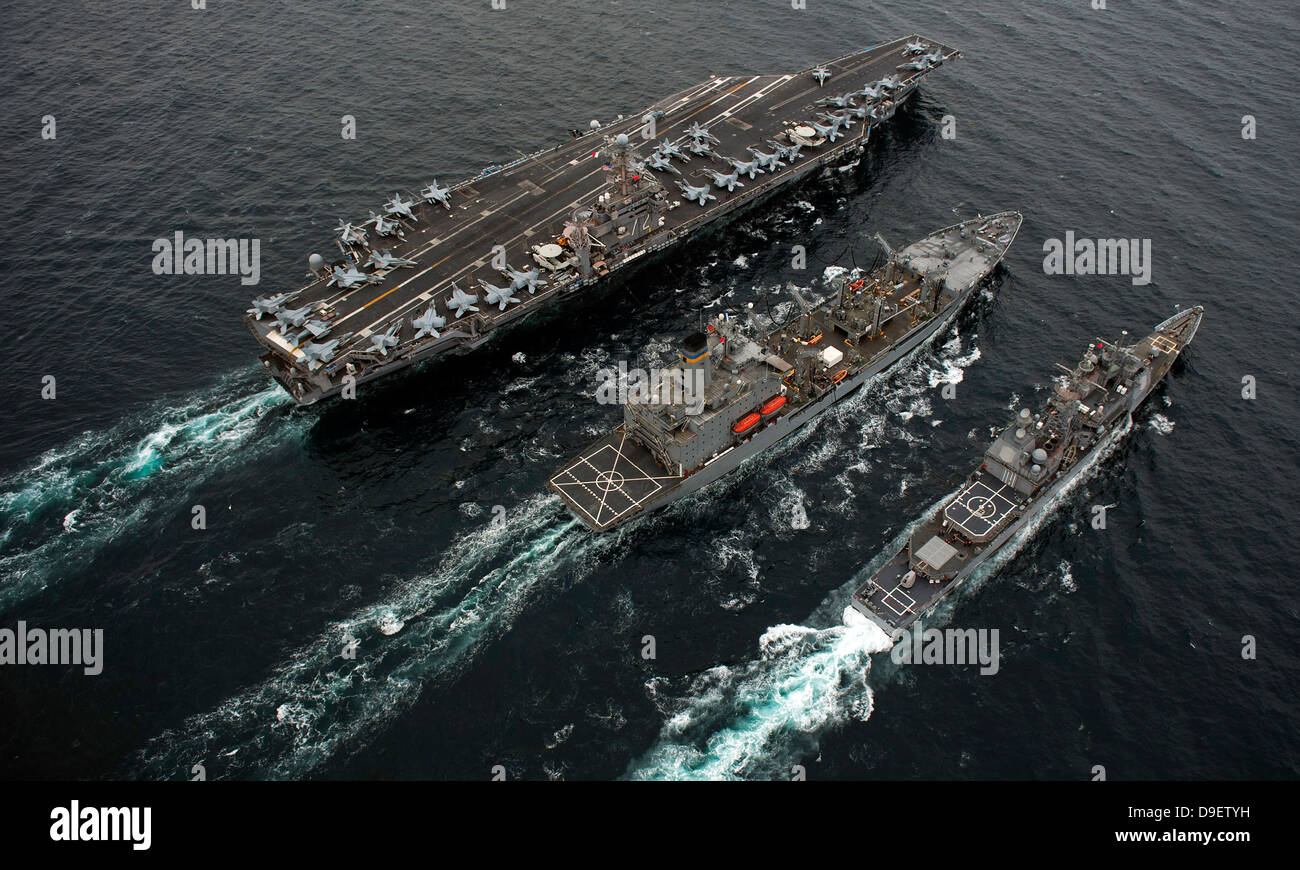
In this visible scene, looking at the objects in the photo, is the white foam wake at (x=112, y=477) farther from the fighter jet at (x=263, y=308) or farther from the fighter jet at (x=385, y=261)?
the fighter jet at (x=385, y=261)

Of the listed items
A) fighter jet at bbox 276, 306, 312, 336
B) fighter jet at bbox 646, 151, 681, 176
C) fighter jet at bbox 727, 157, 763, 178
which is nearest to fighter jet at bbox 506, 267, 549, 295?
fighter jet at bbox 276, 306, 312, 336

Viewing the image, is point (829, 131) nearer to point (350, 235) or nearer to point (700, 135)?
point (700, 135)

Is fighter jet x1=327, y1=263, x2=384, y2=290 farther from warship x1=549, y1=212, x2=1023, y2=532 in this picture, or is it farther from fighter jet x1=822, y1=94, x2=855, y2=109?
fighter jet x1=822, y1=94, x2=855, y2=109

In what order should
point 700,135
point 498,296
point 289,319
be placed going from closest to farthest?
1. point 289,319
2. point 498,296
3. point 700,135

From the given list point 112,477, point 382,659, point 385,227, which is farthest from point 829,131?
point 112,477

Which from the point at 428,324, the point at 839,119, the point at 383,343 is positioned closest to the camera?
the point at 383,343

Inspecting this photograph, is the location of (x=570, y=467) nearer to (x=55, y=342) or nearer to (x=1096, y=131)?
(x=55, y=342)
